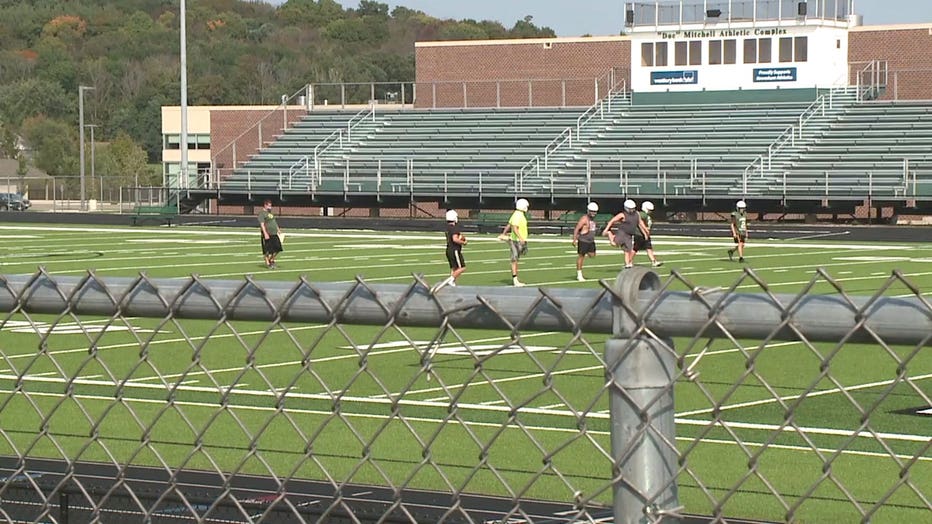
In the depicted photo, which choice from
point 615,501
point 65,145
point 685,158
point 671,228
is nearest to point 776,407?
point 615,501

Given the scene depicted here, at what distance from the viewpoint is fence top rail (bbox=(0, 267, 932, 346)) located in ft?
9.65

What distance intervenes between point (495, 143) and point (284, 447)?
5220 cm

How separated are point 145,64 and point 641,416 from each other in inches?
6925

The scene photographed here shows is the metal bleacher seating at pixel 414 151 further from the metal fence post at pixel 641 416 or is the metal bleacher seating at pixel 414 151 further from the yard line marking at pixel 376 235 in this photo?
the metal fence post at pixel 641 416

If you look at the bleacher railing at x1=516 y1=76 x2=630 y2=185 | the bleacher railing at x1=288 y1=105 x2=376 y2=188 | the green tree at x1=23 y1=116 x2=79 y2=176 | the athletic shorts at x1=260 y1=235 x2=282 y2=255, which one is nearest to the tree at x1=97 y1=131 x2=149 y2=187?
the green tree at x1=23 y1=116 x2=79 y2=176

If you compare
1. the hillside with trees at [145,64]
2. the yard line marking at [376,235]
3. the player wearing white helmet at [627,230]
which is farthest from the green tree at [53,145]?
the player wearing white helmet at [627,230]

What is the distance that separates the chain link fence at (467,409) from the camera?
3133 mm

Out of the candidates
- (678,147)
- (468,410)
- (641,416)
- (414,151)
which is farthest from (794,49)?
(641,416)

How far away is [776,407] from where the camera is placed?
1372 cm

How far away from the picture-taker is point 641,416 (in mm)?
3133

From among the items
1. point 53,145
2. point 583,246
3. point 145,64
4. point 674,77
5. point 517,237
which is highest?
point 145,64

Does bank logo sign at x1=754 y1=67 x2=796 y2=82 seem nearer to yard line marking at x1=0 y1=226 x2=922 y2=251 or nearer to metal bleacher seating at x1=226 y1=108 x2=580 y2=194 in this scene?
metal bleacher seating at x1=226 y1=108 x2=580 y2=194

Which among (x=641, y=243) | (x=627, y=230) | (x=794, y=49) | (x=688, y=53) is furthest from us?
(x=688, y=53)

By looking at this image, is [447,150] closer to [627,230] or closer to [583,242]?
[627,230]
